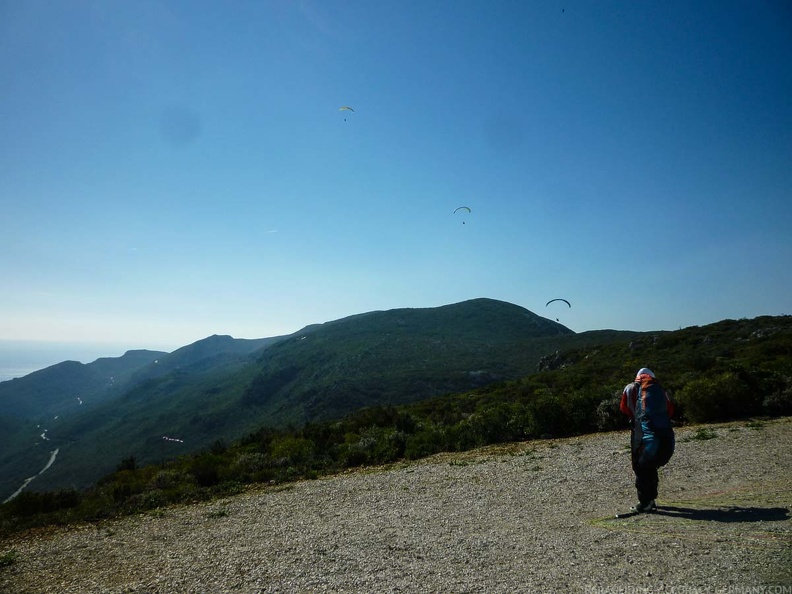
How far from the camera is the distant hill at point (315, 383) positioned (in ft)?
156

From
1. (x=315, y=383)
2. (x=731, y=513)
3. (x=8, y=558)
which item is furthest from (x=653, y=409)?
(x=315, y=383)

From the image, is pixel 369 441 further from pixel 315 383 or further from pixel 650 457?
pixel 315 383

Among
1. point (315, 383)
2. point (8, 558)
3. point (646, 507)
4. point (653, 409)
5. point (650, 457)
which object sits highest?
point (653, 409)

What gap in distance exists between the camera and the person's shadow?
5.41 m

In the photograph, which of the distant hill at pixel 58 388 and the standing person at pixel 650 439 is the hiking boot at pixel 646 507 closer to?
the standing person at pixel 650 439

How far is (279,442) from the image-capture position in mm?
15883

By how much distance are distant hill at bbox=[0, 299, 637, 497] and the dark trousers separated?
37087mm

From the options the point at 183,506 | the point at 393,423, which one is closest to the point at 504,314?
the point at 393,423

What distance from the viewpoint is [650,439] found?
6.23 meters

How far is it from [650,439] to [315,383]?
181ft

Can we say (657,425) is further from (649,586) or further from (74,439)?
(74,439)

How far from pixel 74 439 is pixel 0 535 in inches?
3368

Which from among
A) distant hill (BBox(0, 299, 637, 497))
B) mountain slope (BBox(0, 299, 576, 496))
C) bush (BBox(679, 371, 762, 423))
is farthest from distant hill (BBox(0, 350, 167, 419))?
bush (BBox(679, 371, 762, 423))

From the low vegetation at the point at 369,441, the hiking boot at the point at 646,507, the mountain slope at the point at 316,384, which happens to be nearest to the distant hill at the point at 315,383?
the mountain slope at the point at 316,384
